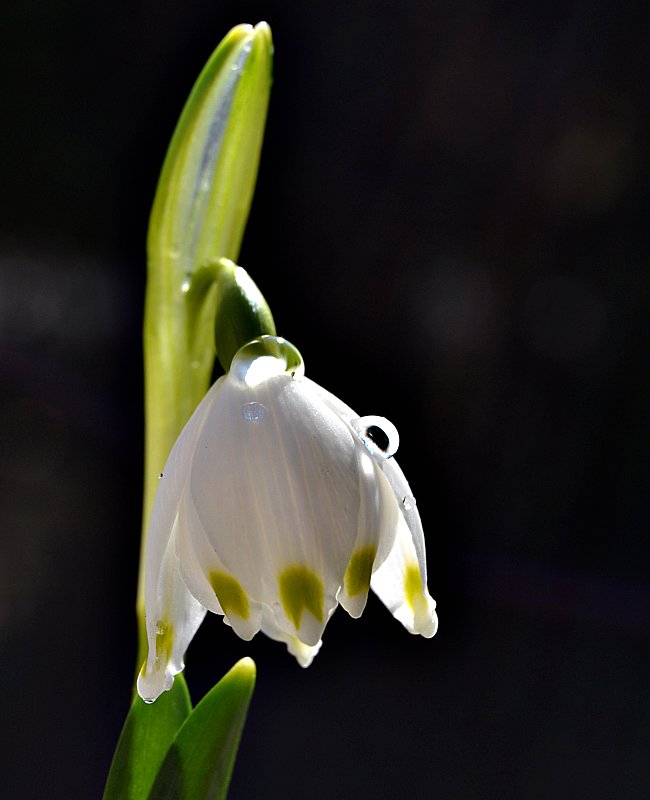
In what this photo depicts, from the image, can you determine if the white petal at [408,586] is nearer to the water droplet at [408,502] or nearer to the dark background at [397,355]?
the water droplet at [408,502]

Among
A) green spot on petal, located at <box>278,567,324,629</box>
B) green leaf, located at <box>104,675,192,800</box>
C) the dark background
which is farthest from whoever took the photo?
the dark background

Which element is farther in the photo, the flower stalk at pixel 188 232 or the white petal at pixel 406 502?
the flower stalk at pixel 188 232

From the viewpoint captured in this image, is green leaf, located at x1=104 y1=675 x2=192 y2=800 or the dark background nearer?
green leaf, located at x1=104 y1=675 x2=192 y2=800

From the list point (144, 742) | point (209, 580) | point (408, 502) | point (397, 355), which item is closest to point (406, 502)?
point (408, 502)

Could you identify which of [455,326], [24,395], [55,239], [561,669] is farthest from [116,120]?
[561,669]

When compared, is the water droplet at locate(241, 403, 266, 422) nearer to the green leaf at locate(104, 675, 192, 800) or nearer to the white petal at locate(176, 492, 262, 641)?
the white petal at locate(176, 492, 262, 641)

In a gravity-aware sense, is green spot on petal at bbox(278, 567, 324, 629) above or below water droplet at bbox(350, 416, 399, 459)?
below

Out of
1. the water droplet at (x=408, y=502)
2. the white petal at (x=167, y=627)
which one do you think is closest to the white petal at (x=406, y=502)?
the water droplet at (x=408, y=502)

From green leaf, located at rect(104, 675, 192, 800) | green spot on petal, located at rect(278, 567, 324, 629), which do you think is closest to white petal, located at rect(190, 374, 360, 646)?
green spot on petal, located at rect(278, 567, 324, 629)
